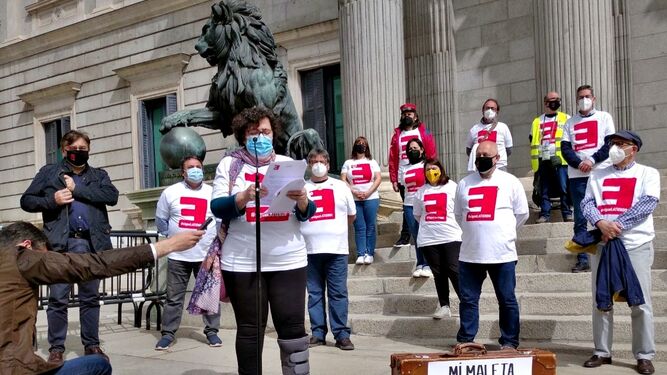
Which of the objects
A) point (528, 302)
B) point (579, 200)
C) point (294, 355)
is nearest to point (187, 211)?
point (528, 302)

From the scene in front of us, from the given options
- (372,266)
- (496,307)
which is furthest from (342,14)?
(496,307)

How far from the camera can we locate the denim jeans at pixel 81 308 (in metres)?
6.80

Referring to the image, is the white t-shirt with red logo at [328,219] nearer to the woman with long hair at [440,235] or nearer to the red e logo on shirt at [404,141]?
the woman with long hair at [440,235]

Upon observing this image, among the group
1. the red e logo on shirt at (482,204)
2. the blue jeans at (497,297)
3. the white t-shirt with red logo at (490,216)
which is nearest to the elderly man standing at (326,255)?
the blue jeans at (497,297)

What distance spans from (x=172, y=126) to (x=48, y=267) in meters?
7.35

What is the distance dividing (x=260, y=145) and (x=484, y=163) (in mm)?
2560

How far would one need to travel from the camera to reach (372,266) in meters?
9.87

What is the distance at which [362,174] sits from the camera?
9953mm

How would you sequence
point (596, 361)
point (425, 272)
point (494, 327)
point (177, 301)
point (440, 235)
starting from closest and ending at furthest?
point (596, 361), point (494, 327), point (440, 235), point (177, 301), point (425, 272)

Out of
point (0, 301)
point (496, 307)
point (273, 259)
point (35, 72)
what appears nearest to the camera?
point (0, 301)

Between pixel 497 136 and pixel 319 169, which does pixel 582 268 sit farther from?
pixel 319 169

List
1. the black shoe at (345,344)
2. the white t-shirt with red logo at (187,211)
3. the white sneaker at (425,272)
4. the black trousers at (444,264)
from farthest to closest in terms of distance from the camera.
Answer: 1. the white sneaker at (425,272)
2. the white t-shirt with red logo at (187,211)
3. the black trousers at (444,264)
4. the black shoe at (345,344)

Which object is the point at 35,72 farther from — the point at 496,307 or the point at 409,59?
the point at 496,307

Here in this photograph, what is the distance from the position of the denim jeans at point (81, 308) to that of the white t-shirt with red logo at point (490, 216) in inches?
128
